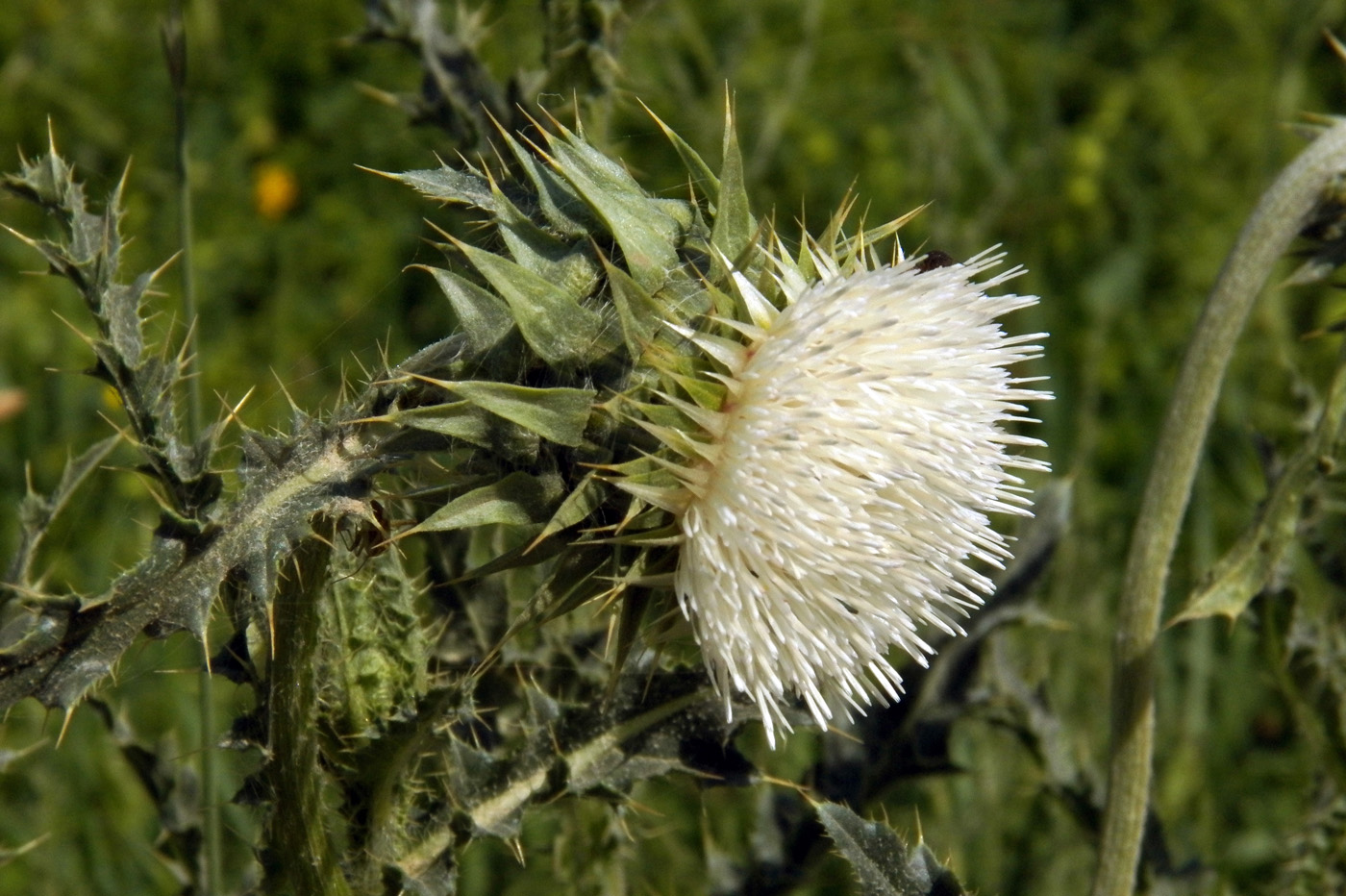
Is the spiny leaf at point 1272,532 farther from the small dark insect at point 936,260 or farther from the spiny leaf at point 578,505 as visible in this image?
the spiny leaf at point 578,505

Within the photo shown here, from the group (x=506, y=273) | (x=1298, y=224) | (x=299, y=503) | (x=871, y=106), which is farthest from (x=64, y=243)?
(x=871, y=106)

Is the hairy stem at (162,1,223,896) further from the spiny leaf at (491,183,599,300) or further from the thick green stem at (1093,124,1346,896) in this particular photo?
the thick green stem at (1093,124,1346,896)

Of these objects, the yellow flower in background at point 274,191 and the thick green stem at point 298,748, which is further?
the yellow flower in background at point 274,191

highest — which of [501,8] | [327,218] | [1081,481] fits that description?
[501,8]

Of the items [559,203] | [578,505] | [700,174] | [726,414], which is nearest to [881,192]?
[700,174]

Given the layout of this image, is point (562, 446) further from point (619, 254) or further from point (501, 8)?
point (501, 8)

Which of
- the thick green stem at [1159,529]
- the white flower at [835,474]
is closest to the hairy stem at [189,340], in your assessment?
the white flower at [835,474]
